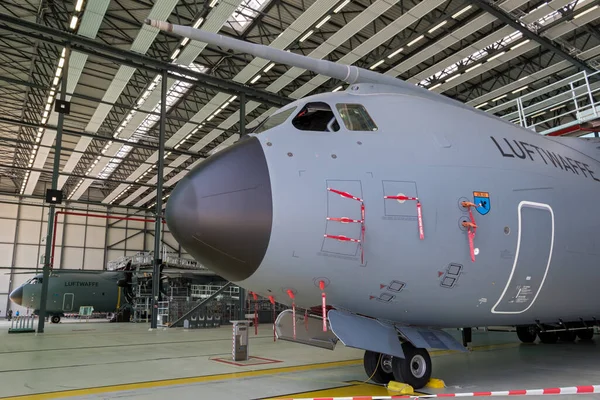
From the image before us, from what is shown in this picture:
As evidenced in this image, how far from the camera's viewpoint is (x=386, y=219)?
5.14 metres

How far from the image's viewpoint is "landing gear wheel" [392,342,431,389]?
19.0ft

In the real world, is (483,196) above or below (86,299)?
→ above

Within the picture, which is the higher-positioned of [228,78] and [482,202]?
[228,78]

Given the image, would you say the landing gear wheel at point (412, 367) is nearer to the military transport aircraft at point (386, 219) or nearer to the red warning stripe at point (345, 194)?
the military transport aircraft at point (386, 219)

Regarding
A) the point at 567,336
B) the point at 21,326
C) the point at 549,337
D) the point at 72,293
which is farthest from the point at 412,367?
the point at 72,293

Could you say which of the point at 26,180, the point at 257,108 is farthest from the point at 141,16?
the point at 26,180

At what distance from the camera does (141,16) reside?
1828cm

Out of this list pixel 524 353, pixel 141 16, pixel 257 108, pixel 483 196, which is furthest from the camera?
pixel 257 108

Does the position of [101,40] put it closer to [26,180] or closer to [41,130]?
[41,130]

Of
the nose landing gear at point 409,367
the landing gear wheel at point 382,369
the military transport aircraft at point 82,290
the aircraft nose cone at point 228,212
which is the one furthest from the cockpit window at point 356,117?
the military transport aircraft at point 82,290

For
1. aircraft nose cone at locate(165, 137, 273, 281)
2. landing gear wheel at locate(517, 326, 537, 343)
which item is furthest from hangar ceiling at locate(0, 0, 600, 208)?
aircraft nose cone at locate(165, 137, 273, 281)

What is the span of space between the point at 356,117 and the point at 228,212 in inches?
80.8

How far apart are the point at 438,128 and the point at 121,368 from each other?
662 cm

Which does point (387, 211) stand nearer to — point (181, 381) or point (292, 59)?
point (292, 59)
